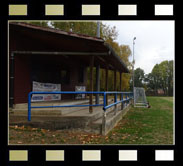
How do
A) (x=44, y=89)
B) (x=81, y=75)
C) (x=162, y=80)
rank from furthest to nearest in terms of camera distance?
1. (x=162, y=80)
2. (x=81, y=75)
3. (x=44, y=89)

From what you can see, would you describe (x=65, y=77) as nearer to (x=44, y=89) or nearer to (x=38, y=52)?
(x=44, y=89)

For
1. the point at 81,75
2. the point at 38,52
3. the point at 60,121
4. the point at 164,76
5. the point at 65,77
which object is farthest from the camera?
the point at 164,76

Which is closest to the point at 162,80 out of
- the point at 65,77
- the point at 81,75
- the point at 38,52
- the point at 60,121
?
the point at 81,75

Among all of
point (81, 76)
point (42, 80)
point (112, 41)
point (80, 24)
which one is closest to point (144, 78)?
point (112, 41)

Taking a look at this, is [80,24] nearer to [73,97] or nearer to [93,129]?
[73,97]

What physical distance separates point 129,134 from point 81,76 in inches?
366

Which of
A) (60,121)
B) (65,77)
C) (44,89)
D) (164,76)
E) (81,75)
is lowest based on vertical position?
(60,121)

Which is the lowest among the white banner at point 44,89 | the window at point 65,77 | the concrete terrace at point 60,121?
the concrete terrace at point 60,121

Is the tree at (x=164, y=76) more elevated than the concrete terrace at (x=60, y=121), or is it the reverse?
the tree at (x=164, y=76)

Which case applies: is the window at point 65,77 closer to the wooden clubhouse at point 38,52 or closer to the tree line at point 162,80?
the wooden clubhouse at point 38,52

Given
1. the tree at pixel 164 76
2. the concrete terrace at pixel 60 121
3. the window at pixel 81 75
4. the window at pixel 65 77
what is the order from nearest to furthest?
the concrete terrace at pixel 60 121, the window at pixel 65 77, the window at pixel 81 75, the tree at pixel 164 76

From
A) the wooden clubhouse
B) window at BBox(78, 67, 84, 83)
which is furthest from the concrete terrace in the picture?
window at BBox(78, 67, 84, 83)

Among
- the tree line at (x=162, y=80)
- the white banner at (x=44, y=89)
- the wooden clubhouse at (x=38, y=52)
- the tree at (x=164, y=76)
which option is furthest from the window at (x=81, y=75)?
the tree at (x=164, y=76)

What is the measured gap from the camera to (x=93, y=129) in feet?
20.5
